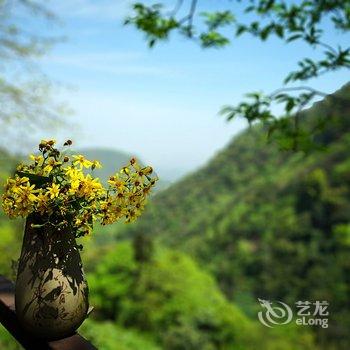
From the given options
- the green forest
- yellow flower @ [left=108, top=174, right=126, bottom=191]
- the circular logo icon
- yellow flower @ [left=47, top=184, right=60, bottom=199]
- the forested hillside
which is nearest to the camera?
yellow flower @ [left=47, top=184, right=60, bottom=199]

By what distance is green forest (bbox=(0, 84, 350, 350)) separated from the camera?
1476 centimetres

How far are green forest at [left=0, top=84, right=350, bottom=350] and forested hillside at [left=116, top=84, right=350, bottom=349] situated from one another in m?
0.09

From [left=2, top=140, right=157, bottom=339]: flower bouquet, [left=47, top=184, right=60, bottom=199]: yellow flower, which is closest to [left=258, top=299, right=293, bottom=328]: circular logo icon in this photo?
[left=2, top=140, right=157, bottom=339]: flower bouquet

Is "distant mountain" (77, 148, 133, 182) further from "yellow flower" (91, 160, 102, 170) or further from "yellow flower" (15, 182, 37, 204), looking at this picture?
"yellow flower" (15, 182, 37, 204)

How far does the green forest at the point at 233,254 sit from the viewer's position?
14758mm

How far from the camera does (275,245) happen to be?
33188mm

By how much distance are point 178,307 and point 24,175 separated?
60.9ft

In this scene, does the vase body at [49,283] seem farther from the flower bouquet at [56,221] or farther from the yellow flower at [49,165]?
the yellow flower at [49,165]

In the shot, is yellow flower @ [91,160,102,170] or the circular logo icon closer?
yellow flower @ [91,160,102,170]

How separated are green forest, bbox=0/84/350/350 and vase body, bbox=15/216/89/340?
0.55m

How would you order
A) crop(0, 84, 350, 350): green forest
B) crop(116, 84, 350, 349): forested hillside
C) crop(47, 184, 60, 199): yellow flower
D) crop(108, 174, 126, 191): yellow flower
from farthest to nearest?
crop(116, 84, 350, 349): forested hillside → crop(0, 84, 350, 350): green forest → crop(108, 174, 126, 191): yellow flower → crop(47, 184, 60, 199): yellow flower

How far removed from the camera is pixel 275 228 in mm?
34906

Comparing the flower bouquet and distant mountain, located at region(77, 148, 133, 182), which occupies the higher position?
distant mountain, located at region(77, 148, 133, 182)

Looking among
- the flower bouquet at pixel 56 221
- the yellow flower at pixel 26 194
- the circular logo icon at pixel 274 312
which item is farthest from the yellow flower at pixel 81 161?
the circular logo icon at pixel 274 312
